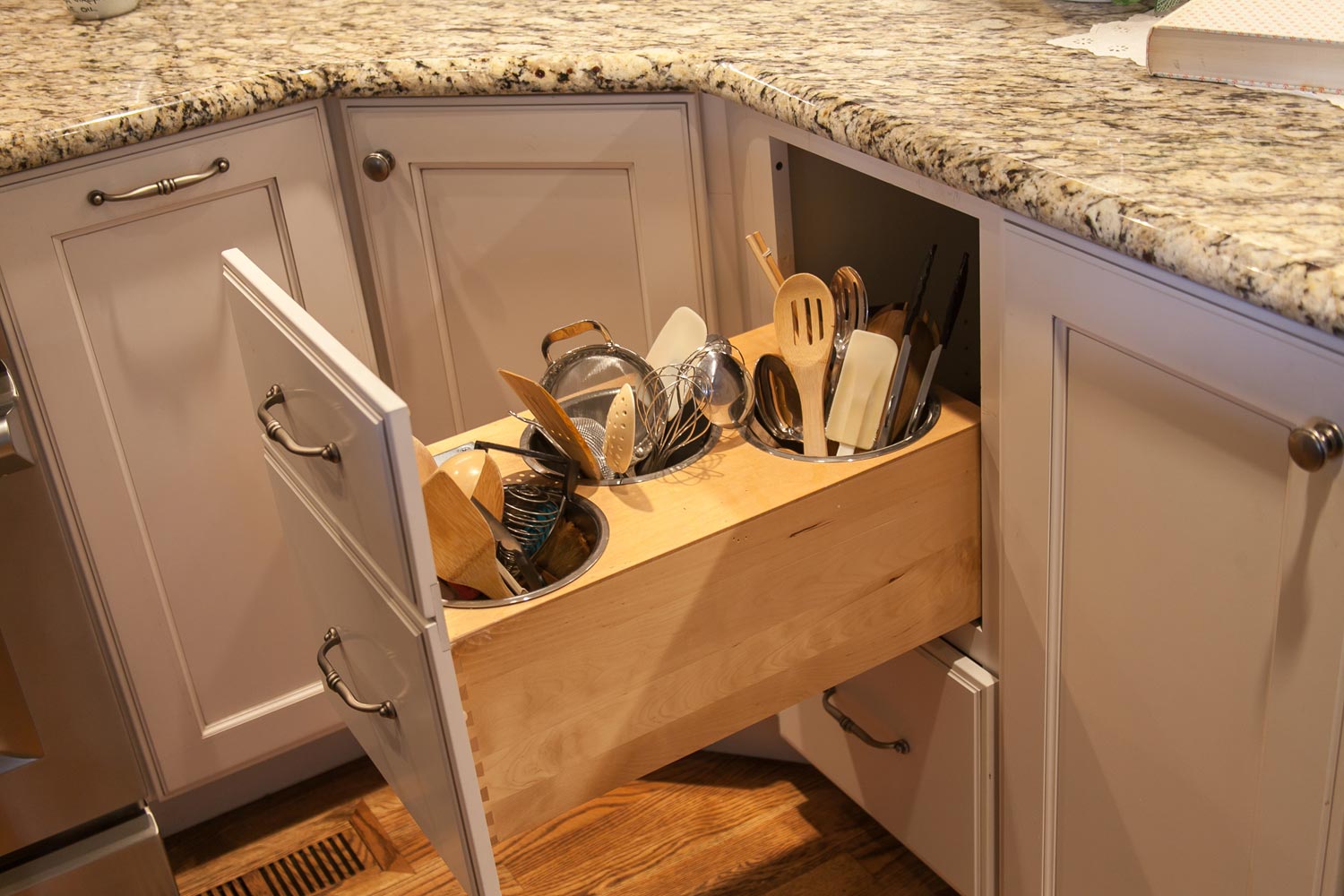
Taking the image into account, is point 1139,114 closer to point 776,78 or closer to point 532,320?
point 776,78

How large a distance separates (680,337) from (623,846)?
0.73 meters

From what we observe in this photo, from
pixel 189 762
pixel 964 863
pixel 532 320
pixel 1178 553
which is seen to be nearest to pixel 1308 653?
pixel 1178 553

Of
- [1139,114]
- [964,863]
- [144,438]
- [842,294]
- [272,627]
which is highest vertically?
[1139,114]

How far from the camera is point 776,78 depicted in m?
1.22

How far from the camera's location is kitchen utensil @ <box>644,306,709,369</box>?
1.25 meters

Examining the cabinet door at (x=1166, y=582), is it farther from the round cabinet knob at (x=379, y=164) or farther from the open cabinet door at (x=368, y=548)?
the round cabinet knob at (x=379, y=164)

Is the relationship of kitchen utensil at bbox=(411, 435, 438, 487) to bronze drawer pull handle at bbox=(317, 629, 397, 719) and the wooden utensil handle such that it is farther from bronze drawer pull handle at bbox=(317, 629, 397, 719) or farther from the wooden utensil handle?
the wooden utensil handle

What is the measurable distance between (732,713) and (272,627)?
730mm

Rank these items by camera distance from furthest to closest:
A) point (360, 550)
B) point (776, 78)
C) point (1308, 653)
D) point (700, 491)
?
point (776, 78)
point (700, 491)
point (360, 550)
point (1308, 653)

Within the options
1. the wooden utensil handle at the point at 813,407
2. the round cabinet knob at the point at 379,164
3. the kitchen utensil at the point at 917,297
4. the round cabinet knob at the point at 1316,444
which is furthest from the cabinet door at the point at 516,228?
the round cabinet knob at the point at 1316,444

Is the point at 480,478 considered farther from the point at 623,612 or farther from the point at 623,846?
the point at 623,846

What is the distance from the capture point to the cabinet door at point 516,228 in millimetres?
1436

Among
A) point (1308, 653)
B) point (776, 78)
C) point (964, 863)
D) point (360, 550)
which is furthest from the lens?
point (964, 863)

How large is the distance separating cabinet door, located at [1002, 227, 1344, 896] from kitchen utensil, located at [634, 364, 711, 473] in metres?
0.27
